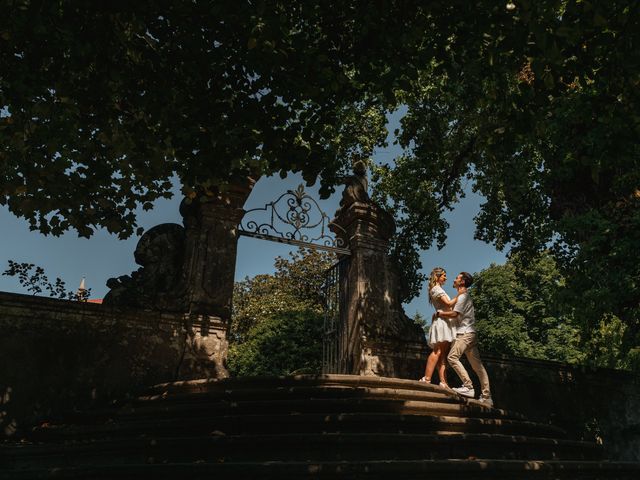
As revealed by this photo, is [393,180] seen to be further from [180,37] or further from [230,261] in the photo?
[180,37]

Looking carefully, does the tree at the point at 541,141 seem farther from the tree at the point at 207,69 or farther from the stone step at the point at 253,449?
the stone step at the point at 253,449

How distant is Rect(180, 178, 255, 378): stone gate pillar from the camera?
8727 mm

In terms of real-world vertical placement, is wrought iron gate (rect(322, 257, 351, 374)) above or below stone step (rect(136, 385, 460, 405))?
above

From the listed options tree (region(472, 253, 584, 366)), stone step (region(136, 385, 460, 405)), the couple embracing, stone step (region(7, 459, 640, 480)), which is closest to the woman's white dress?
the couple embracing

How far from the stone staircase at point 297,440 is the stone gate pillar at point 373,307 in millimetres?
2487

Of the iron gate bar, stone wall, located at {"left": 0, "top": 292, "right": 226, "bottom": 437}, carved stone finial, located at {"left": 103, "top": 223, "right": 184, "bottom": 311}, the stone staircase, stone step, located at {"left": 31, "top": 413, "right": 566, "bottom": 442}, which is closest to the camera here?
the stone staircase

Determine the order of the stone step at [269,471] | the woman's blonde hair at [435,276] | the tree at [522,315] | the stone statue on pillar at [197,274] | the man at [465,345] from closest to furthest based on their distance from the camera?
the stone step at [269,471]
the man at [465,345]
the stone statue on pillar at [197,274]
the woman's blonde hair at [435,276]
the tree at [522,315]

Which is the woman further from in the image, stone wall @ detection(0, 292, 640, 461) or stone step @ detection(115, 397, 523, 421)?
stone wall @ detection(0, 292, 640, 461)

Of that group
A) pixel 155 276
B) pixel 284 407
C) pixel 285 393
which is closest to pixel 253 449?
pixel 284 407

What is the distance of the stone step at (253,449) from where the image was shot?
4848 mm

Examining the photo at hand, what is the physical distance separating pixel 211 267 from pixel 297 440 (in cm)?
461

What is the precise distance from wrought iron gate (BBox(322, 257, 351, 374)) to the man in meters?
2.28

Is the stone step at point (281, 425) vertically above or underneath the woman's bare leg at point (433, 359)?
underneath

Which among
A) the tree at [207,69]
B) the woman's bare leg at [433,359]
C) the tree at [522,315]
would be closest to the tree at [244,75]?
the tree at [207,69]
